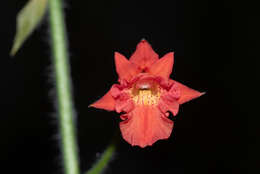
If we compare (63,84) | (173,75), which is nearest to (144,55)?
(63,84)

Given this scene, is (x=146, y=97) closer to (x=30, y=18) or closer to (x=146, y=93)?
(x=146, y=93)

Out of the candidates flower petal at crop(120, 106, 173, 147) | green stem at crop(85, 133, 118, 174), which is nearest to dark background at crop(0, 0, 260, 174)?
green stem at crop(85, 133, 118, 174)

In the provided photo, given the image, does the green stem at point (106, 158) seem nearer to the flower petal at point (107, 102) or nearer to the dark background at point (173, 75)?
the flower petal at point (107, 102)

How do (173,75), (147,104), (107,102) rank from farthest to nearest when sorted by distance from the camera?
(173,75), (147,104), (107,102)

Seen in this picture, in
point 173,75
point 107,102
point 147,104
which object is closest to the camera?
point 107,102

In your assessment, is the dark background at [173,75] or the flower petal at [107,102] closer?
the flower petal at [107,102]

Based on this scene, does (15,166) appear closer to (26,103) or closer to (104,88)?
(26,103)

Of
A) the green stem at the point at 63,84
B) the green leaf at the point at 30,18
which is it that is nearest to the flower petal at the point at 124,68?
the green stem at the point at 63,84
